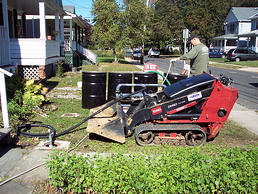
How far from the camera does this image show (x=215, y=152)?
4.91 meters

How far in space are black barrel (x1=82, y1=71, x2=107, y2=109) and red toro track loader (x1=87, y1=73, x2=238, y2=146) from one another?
2308 millimetres

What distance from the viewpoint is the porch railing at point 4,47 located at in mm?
9844

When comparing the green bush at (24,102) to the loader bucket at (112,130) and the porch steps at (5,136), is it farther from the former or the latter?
the loader bucket at (112,130)

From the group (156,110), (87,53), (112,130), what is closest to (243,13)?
(87,53)

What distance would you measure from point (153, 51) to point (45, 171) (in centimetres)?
4347

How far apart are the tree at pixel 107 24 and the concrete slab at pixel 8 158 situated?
2047 cm

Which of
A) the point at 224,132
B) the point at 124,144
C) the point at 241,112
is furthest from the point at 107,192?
the point at 241,112

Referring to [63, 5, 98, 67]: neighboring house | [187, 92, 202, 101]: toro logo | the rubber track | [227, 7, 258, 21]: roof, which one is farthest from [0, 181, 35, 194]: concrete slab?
[227, 7, 258, 21]: roof

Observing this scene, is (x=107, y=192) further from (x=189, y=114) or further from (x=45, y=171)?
(x=189, y=114)

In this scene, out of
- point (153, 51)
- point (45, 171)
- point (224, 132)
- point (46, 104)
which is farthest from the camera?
point (153, 51)

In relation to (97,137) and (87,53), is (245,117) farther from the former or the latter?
(87,53)

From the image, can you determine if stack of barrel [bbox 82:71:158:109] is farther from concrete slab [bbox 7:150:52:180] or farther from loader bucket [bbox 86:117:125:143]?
concrete slab [bbox 7:150:52:180]

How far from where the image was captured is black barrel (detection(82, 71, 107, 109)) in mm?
7270

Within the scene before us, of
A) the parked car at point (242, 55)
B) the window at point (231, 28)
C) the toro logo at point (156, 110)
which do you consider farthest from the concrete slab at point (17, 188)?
the window at point (231, 28)
